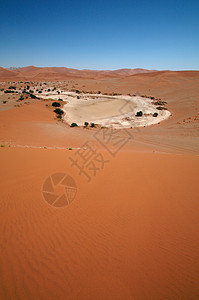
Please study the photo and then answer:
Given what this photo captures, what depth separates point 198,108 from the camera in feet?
77.4

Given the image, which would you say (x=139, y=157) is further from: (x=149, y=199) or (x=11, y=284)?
(x=11, y=284)

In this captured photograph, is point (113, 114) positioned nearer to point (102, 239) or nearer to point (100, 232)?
point (100, 232)

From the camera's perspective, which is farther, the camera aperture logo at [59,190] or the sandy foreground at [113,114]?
the sandy foreground at [113,114]

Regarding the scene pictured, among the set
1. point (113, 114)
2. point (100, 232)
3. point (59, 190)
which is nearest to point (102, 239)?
point (100, 232)

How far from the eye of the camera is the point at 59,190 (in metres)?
4.75

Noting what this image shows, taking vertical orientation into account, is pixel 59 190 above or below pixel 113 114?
below

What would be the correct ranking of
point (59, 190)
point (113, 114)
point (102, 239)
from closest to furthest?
point (102, 239), point (59, 190), point (113, 114)

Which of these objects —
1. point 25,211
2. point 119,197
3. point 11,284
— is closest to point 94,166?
point 119,197

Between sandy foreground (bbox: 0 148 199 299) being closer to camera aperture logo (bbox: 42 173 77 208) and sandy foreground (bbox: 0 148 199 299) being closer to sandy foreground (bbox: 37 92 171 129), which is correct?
camera aperture logo (bbox: 42 173 77 208)

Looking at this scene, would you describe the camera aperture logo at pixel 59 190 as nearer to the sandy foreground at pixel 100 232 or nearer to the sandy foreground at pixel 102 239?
the sandy foreground at pixel 100 232

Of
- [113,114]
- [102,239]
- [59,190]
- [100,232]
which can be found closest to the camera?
[102,239]

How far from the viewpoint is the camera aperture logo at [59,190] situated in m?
4.29

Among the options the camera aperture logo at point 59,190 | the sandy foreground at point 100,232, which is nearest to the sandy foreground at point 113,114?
the sandy foreground at point 100,232

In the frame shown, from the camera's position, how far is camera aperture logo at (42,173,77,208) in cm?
429
